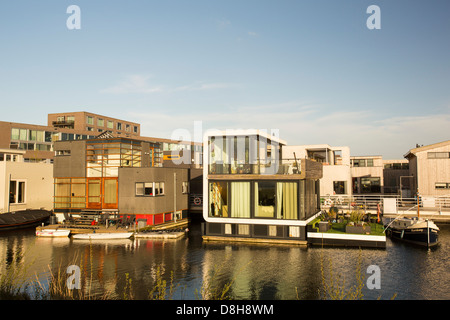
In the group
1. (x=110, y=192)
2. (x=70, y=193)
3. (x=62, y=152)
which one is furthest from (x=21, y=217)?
(x=110, y=192)

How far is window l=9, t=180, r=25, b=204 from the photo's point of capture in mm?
39719

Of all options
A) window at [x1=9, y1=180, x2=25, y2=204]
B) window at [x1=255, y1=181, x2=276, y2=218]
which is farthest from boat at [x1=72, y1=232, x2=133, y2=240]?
window at [x1=9, y1=180, x2=25, y2=204]

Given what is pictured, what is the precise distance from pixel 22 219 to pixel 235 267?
26.1 metres

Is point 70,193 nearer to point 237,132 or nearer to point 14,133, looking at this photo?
point 237,132

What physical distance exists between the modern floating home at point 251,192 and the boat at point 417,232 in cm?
762

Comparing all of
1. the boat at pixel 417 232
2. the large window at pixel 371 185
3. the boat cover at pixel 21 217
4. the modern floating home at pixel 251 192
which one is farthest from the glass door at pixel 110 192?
the large window at pixel 371 185

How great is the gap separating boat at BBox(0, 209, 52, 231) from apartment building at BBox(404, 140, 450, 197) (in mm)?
44049

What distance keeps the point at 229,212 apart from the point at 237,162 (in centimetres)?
401

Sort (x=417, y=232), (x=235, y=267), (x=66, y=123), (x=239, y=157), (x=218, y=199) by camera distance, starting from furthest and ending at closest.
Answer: (x=66, y=123) → (x=218, y=199) → (x=239, y=157) → (x=417, y=232) → (x=235, y=267)

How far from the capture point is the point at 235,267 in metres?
20.1

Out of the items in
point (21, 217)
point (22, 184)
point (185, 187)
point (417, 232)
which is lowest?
point (417, 232)

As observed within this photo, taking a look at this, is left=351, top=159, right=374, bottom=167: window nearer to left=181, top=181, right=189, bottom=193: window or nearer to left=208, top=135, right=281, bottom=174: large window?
left=181, top=181, right=189, bottom=193: window

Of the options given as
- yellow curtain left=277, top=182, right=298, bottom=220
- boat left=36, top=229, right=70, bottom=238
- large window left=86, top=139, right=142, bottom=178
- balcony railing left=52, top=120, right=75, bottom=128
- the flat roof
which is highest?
balcony railing left=52, top=120, right=75, bottom=128

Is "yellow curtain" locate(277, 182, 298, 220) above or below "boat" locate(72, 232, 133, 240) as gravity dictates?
above
